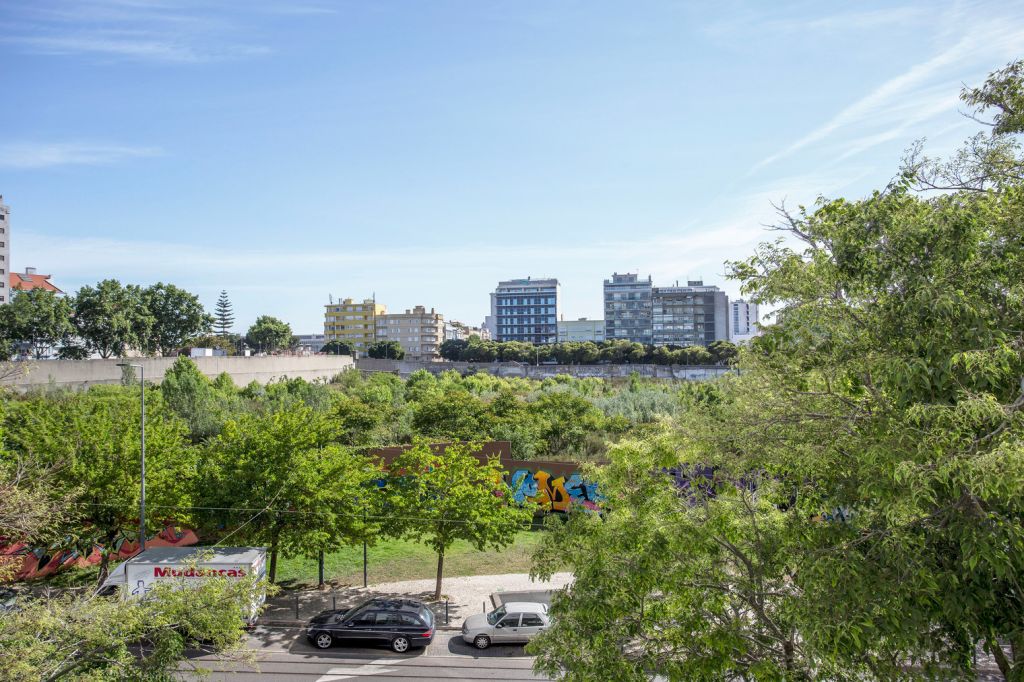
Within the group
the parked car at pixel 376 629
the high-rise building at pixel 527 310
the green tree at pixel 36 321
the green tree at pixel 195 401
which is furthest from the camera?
the high-rise building at pixel 527 310

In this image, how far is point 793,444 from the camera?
317 inches

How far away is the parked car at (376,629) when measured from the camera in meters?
16.0

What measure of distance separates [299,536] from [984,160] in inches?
695

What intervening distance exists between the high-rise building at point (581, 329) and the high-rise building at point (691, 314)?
85.8 feet

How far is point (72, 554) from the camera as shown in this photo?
2212 centimetres

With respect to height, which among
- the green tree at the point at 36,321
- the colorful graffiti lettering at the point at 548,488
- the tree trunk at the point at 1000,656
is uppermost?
the green tree at the point at 36,321

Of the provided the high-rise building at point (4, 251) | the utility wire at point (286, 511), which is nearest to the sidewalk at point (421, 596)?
the utility wire at point (286, 511)

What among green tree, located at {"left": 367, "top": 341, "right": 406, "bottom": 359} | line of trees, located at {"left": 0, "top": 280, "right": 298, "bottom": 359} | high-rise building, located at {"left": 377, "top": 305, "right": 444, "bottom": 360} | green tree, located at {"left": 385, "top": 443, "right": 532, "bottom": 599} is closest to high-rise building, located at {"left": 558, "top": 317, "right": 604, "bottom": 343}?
high-rise building, located at {"left": 377, "top": 305, "right": 444, "bottom": 360}

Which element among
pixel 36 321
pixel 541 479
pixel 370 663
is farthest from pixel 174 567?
pixel 36 321

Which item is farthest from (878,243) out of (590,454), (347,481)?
(590,454)

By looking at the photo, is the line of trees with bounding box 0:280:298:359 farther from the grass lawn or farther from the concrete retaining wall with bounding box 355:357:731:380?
the grass lawn

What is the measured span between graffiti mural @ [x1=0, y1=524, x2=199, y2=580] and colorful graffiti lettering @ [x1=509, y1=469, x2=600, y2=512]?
41.5 feet

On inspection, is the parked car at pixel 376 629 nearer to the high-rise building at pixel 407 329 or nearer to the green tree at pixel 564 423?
the green tree at pixel 564 423

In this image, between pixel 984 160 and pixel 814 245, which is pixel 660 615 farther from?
pixel 984 160
